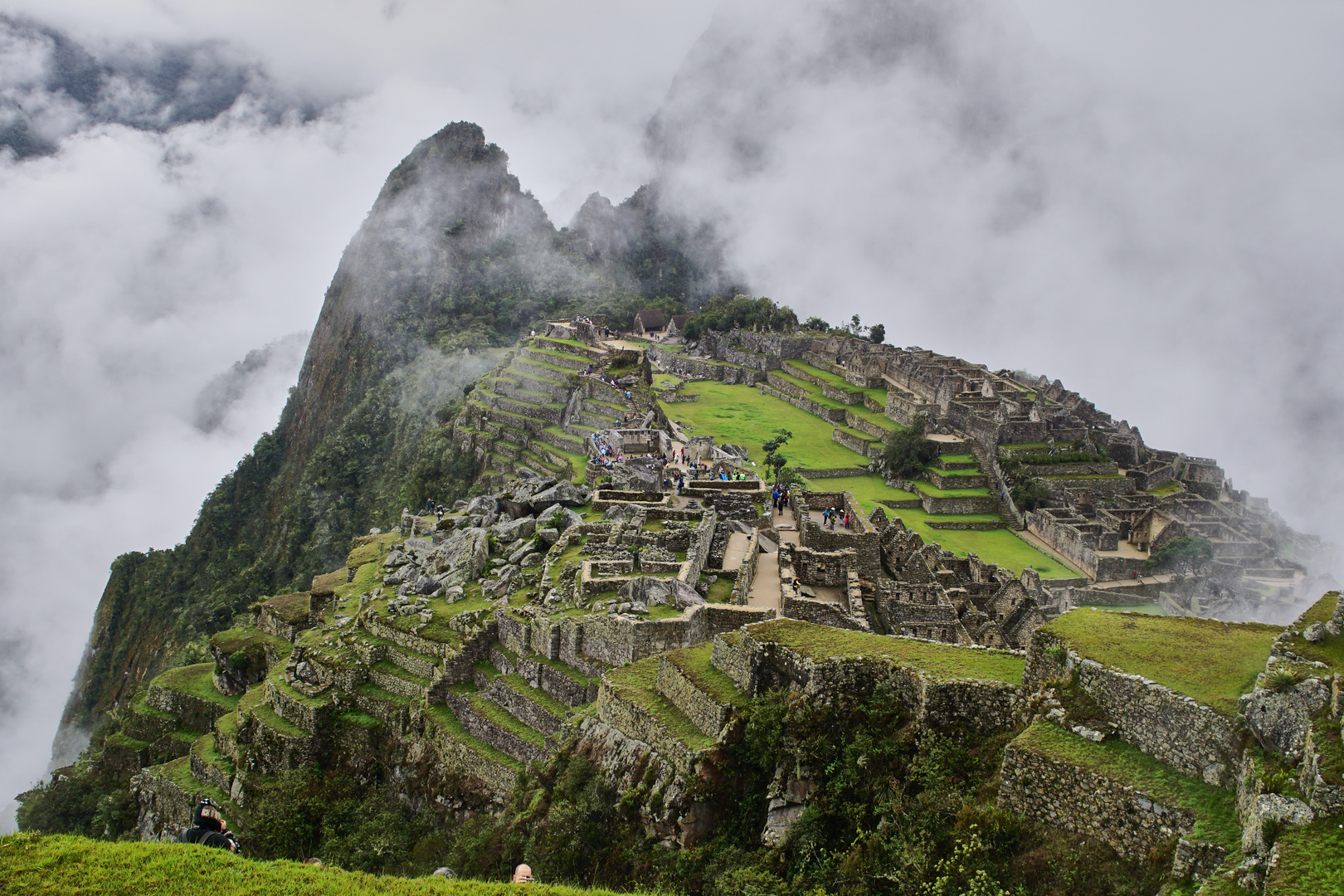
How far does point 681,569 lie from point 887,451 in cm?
4309

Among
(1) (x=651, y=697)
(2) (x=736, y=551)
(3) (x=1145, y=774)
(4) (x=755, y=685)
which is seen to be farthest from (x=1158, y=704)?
(2) (x=736, y=551)

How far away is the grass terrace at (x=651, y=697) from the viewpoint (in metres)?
12.5

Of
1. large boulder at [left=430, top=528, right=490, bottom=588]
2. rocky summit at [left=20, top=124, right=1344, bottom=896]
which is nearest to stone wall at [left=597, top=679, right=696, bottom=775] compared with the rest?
rocky summit at [left=20, top=124, right=1344, bottom=896]

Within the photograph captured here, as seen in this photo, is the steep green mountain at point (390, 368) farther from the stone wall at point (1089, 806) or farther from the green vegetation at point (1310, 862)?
the green vegetation at point (1310, 862)

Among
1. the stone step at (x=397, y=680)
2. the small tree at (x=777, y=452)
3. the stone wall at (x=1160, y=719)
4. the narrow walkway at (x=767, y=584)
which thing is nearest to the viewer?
the stone wall at (x=1160, y=719)

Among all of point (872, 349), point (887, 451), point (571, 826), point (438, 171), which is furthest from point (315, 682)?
point (438, 171)

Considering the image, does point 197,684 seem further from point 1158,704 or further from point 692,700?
point 1158,704

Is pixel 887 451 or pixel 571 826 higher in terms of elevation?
pixel 887 451

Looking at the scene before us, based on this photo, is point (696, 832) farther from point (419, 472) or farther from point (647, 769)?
point (419, 472)

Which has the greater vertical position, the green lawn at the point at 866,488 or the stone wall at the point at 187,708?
the green lawn at the point at 866,488

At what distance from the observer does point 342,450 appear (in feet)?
262

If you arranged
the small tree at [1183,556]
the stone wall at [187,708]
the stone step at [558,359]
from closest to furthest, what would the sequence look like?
the stone wall at [187,708]
the small tree at [1183,556]
the stone step at [558,359]

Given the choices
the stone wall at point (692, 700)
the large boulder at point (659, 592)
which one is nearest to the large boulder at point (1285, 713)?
the stone wall at point (692, 700)

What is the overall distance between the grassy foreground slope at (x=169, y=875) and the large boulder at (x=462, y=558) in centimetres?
1238
